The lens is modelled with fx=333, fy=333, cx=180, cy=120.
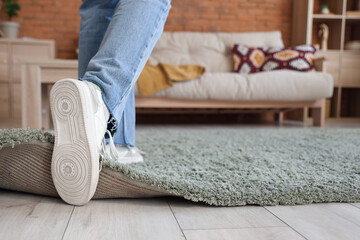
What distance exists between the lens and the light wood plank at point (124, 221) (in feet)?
1.65

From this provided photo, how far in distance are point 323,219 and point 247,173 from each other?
242mm

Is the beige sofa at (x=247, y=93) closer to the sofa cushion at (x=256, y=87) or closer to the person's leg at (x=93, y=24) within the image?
the sofa cushion at (x=256, y=87)

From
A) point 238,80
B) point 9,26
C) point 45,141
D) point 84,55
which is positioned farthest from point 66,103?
point 9,26

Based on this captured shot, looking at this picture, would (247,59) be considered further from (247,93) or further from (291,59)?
(247,93)

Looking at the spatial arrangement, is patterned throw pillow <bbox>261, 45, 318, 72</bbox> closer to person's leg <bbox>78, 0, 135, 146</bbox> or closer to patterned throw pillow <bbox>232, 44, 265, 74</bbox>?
Result: patterned throw pillow <bbox>232, 44, 265, 74</bbox>

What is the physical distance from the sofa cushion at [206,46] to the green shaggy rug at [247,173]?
1.89 m

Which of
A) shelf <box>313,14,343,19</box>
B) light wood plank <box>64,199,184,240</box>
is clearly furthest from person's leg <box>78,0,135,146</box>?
shelf <box>313,14,343,19</box>

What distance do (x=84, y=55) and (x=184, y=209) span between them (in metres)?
0.54

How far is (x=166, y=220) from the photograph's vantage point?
0.57m

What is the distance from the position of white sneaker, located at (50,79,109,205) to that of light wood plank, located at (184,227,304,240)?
0.20 metres

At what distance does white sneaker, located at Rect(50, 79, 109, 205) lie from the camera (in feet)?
1.88

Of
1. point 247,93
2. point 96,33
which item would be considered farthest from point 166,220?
point 247,93

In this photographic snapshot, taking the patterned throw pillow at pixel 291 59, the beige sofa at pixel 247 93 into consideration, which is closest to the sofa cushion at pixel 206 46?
the patterned throw pillow at pixel 291 59

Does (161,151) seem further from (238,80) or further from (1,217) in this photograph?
(238,80)
